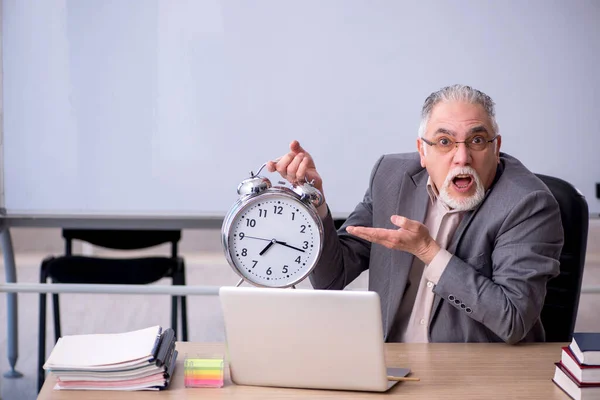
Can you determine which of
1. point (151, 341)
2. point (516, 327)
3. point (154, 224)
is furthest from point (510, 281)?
point (154, 224)

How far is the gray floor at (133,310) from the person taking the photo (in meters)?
3.91

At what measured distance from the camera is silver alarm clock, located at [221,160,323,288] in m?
1.94

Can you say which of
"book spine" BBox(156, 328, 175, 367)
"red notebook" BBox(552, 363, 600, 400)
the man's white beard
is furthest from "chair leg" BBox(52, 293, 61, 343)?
"red notebook" BBox(552, 363, 600, 400)

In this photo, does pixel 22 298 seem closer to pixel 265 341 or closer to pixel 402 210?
pixel 402 210

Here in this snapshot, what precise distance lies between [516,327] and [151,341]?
859 millimetres

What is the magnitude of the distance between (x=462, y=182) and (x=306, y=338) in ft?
2.52

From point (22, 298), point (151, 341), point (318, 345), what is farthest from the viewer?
point (22, 298)

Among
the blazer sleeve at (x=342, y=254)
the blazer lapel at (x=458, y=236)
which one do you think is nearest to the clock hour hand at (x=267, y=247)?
the blazer sleeve at (x=342, y=254)

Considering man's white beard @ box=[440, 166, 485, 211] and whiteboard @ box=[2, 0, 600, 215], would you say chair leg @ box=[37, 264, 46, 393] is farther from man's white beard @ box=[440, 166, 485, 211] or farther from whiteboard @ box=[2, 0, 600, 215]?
man's white beard @ box=[440, 166, 485, 211]

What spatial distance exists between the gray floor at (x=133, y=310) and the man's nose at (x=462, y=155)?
5.50 feet

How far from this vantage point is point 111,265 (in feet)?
12.6

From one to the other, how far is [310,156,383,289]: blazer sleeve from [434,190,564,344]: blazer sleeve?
365 millimetres

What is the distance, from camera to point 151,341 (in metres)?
1.95

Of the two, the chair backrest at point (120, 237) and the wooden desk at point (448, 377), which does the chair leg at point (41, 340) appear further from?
the wooden desk at point (448, 377)
